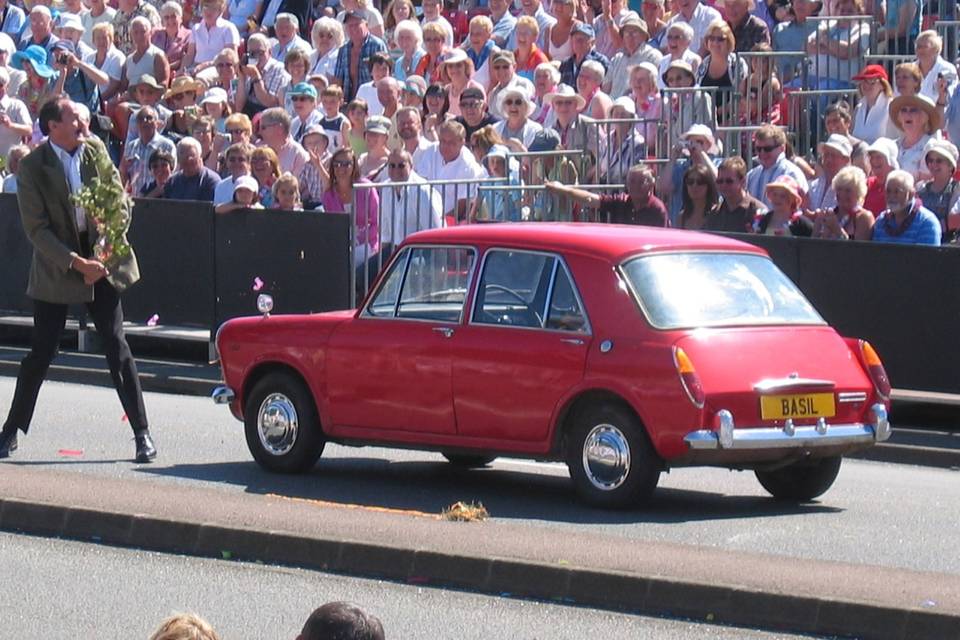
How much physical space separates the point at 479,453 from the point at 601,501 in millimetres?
901

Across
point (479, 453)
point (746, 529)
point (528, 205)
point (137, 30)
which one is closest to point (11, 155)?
point (137, 30)

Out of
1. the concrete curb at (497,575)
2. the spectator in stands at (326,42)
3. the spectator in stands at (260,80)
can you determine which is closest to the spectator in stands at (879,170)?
the concrete curb at (497,575)

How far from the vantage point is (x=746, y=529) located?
10383 mm

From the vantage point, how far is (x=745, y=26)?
19.4 metres

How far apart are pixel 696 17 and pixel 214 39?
696cm

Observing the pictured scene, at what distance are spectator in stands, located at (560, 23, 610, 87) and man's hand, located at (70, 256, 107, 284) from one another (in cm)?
901

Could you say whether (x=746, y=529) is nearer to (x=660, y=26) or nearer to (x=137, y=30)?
(x=660, y=26)

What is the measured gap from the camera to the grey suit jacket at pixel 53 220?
12.1 m

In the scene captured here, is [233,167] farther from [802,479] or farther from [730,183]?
[802,479]

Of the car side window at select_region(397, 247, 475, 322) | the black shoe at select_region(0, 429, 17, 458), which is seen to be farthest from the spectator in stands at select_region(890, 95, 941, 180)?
the black shoe at select_region(0, 429, 17, 458)

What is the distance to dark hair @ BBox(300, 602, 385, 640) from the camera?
13.6 ft

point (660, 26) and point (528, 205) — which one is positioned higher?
point (660, 26)

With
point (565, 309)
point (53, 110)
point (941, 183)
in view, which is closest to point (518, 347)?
point (565, 309)

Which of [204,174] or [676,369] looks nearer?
[676,369]
